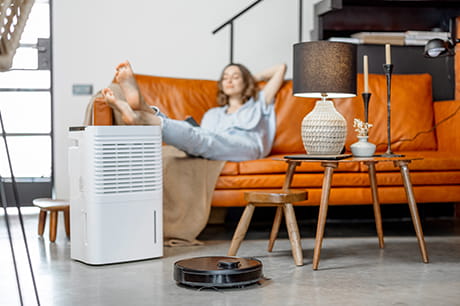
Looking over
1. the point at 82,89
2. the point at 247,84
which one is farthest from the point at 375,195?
the point at 82,89

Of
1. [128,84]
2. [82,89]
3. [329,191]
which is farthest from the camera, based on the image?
[82,89]

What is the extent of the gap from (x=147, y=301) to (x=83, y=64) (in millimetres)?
2898

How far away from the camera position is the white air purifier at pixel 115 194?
9.47 ft

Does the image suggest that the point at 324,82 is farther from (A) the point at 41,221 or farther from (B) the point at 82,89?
(B) the point at 82,89

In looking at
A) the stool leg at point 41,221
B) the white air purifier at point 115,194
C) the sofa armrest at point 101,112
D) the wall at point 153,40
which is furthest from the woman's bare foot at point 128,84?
the wall at point 153,40

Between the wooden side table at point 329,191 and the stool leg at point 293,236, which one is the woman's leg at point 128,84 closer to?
the wooden side table at point 329,191

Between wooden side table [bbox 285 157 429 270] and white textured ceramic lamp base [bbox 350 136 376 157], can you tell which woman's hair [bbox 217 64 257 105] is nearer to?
wooden side table [bbox 285 157 429 270]

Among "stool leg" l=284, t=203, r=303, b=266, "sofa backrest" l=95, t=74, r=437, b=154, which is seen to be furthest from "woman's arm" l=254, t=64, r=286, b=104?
"stool leg" l=284, t=203, r=303, b=266

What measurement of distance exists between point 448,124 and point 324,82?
5.40ft

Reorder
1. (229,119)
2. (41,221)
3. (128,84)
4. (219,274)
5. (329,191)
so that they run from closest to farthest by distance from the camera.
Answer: (219,274) → (329,191) → (128,84) → (41,221) → (229,119)

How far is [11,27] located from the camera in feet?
4.04

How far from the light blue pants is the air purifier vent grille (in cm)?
37

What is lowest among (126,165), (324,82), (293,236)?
(293,236)

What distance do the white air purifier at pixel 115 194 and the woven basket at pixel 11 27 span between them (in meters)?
1.64
